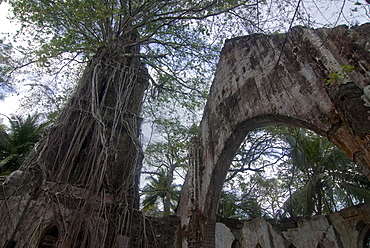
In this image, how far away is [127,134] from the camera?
497 centimetres

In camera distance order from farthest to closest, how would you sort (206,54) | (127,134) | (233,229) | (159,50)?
(159,50), (206,54), (233,229), (127,134)

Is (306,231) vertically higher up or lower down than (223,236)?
higher up

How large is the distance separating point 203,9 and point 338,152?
508 centimetres

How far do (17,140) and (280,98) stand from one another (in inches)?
295

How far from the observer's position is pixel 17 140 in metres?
7.53

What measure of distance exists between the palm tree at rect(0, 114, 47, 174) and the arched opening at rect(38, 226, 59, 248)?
13.6ft

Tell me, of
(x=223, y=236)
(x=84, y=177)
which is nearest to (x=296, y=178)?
(x=223, y=236)

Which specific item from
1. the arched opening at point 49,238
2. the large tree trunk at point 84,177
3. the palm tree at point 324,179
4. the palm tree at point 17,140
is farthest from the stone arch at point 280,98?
the palm tree at point 17,140

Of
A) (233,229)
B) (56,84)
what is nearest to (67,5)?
(56,84)

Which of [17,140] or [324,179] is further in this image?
[17,140]

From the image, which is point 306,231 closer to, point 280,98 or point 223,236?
point 223,236

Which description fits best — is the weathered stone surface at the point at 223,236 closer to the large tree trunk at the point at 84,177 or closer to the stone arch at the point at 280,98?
the stone arch at the point at 280,98

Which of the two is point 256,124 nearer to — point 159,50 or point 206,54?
point 206,54

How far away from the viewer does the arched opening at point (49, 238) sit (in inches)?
133
